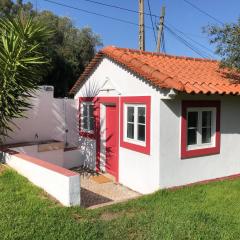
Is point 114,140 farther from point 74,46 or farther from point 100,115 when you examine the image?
point 74,46

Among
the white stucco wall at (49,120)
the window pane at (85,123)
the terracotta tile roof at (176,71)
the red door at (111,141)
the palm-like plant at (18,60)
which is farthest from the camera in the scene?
the white stucco wall at (49,120)

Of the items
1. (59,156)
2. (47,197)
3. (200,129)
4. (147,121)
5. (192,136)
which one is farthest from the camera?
(59,156)

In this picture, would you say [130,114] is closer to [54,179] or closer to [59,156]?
[54,179]

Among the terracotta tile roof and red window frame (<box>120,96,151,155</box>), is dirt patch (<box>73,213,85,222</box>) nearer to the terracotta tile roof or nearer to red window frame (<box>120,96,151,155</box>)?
red window frame (<box>120,96,151,155</box>)

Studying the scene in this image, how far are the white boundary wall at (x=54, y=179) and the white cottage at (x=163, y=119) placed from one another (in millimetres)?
2473

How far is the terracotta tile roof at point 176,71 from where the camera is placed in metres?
8.59

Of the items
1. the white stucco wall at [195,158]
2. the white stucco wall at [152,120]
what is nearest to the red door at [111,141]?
the white stucco wall at [152,120]

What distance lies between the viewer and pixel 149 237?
19.4 feet

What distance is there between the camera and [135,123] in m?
9.72

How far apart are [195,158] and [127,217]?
10.9 feet

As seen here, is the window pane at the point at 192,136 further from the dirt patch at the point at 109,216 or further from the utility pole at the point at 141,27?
the utility pole at the point at 141,27

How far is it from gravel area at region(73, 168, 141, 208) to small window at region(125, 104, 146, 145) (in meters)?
1.47

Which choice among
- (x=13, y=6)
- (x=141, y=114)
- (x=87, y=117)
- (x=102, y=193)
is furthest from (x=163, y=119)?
(x=13, y=6)

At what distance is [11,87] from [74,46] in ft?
62.8
